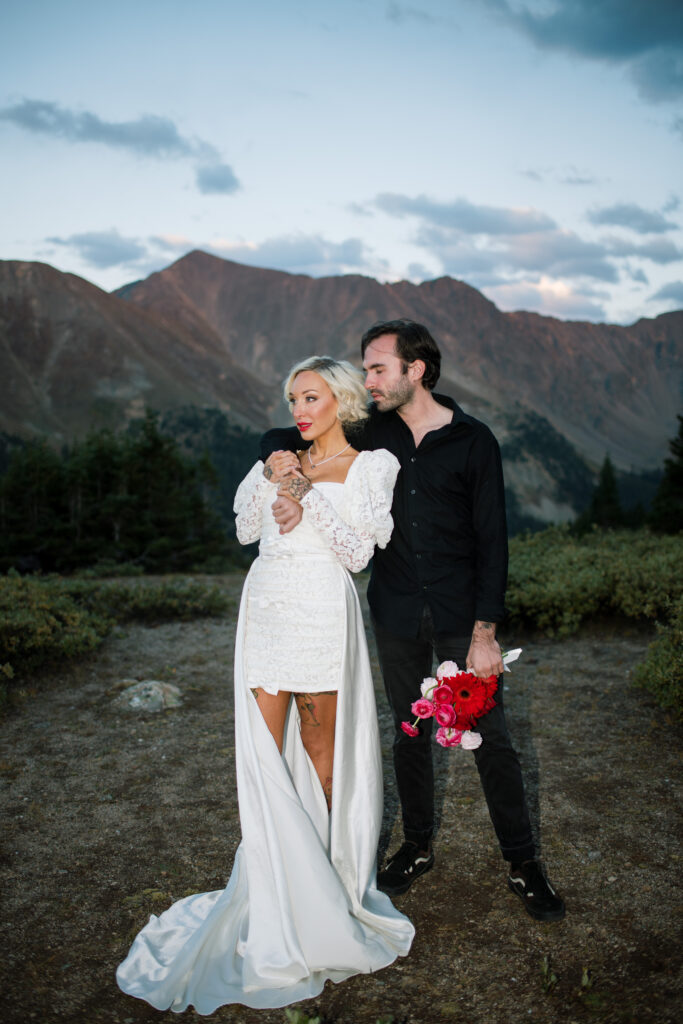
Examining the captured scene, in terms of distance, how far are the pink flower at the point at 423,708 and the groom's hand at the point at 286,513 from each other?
96cm

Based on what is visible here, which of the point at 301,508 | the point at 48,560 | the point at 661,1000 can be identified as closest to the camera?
the point at 661,1000

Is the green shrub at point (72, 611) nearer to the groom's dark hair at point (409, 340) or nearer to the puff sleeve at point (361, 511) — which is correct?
the puff sleeve at point (361, 511)

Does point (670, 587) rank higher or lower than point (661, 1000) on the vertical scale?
higher

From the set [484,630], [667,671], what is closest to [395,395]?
[484,630]

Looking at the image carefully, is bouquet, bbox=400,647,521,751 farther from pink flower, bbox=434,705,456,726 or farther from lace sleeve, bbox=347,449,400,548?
lace sleeve, bbox=347,449,400,548

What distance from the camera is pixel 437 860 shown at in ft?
12.5

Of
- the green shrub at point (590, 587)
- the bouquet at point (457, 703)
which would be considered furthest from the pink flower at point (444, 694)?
the green shrub at point (590, 587)

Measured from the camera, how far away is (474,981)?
9.35 feet

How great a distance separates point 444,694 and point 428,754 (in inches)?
27.2

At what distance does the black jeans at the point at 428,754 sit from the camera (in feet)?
10.8

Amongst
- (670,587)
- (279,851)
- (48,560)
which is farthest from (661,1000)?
(48,560)

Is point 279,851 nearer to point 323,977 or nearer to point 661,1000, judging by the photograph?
point 323,977

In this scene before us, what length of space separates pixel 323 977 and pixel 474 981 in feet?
1.96

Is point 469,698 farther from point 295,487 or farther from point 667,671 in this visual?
point 667,671
